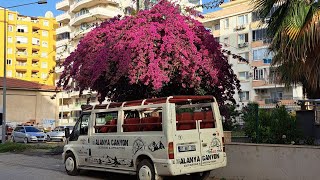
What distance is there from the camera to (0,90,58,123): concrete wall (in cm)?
4875

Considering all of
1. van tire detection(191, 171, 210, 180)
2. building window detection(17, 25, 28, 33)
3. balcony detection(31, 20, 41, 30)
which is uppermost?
balcony detection(31, 20, 41, 30)

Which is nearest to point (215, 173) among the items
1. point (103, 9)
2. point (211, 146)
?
point (211, 146)

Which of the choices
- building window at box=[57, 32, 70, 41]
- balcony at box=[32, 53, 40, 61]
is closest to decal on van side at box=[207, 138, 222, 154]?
building window at box=[57, 32, 70, 41]

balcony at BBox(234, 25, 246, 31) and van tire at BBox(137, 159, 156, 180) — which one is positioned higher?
balcony at BBox(234, 25, 246, 31)

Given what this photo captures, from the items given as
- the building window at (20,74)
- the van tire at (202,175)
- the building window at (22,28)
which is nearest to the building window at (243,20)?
the van tire at (202,175)

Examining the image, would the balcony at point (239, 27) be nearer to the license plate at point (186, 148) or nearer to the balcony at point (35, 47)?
the license plate at point (186, 148)

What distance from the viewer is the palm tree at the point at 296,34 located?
11.3 metres

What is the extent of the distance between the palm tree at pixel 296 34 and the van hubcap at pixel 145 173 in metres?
4.80

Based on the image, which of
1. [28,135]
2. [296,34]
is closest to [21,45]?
[28,135]

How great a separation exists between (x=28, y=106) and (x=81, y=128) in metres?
38.6

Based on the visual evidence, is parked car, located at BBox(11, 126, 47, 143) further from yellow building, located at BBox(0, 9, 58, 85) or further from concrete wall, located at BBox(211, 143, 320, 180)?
yellow building, located at BBox(0, 9, 58, 85)

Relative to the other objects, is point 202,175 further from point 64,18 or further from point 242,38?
point 64,18

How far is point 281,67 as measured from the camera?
13.0 metres

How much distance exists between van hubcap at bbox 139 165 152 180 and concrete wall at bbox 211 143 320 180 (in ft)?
8.25
